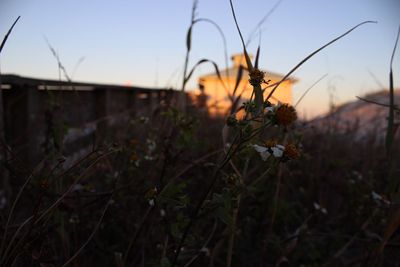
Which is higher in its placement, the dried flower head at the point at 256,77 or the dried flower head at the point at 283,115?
the dried flower head at the point at 256,77

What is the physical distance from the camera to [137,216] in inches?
67.9

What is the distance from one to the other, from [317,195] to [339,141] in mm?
1524

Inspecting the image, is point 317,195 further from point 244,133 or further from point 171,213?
point 244,133

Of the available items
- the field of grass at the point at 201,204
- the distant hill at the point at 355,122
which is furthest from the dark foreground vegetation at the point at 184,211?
the distant hill at the point at 355,122

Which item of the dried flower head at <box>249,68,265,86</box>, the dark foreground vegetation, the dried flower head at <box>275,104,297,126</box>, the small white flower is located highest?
the dried flower head at <box>249,68,265,86</box>

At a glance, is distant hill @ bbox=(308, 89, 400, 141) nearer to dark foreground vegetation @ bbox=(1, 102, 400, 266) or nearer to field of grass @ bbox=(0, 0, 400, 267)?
field of grass @ bbox=(0, 0, 400, 267)

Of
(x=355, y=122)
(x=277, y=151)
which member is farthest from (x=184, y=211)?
(x=355, y=122)

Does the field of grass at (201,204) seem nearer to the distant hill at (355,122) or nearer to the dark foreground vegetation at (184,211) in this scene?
the dark foreground vegetation at (184,211)

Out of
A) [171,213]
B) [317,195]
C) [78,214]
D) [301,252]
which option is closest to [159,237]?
[171,213]

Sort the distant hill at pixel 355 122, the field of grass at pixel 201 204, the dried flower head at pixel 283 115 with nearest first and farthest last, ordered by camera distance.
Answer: the dried flower head at pixel 283 115
the field of grass at pixel 201 204
the distant hill at pixel 355 122

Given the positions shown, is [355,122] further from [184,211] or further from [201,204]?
[201,204]

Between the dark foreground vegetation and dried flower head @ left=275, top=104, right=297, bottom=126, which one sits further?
the dark foreground vegetation

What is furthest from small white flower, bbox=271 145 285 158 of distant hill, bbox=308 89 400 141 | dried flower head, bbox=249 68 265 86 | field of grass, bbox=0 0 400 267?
distant hill, bbox=308 89 400 141

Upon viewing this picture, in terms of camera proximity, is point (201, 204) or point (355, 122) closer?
point (201, 204)
